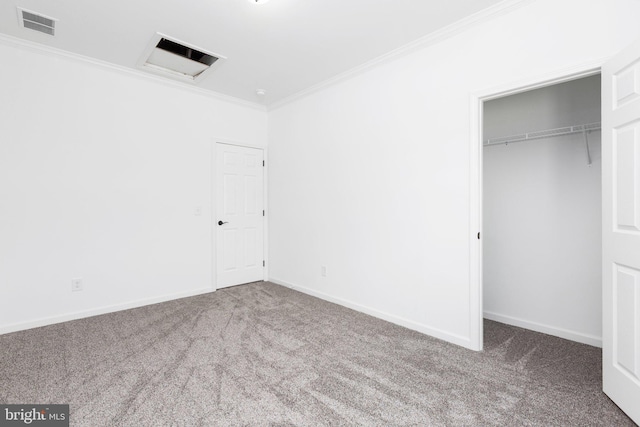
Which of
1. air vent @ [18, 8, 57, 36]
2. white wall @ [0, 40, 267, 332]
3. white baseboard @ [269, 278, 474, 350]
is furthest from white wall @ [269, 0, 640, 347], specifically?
air vent @ [18, 8, 57, 36]

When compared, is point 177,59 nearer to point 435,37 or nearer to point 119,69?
point 119,69

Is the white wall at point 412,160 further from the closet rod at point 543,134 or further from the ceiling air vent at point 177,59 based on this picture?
the ceiling air vent at point 177,59

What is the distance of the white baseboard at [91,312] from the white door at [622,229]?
4.00 meters

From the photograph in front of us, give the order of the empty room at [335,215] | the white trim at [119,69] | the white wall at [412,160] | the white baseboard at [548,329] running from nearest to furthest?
the empty room at [335,215]
the white wall at [412,160]
the white baseboard at [548,329]
the white trim at [119,69]

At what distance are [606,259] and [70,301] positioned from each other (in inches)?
178

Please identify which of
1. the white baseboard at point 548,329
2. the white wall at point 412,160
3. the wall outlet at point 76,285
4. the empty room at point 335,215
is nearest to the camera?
the empty room at point 335,215

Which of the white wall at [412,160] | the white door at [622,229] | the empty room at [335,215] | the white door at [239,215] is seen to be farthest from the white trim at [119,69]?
the white door at [622,229]

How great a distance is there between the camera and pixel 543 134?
288 cm

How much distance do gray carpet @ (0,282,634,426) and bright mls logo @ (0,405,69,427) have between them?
0.05 metres

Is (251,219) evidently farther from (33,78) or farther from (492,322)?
(492,322)

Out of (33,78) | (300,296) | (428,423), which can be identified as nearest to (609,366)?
(428,423)

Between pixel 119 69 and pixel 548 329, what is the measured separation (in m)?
5.04

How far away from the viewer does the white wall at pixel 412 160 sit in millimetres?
2189

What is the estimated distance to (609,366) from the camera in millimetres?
1853
